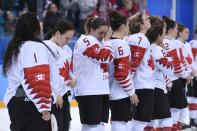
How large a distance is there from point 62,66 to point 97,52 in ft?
1.42

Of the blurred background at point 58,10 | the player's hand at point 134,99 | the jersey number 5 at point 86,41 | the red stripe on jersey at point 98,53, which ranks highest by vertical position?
the blurred background at point 58,10

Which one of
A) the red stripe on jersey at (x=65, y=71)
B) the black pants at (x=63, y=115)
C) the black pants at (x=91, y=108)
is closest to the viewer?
the black pants at (x=63, y=115)

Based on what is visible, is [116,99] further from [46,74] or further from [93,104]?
[46,74]

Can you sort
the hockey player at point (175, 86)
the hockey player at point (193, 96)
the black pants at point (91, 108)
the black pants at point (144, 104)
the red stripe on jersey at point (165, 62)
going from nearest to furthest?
the black pants at point (91, 108), the black pants at point (144, 104), the red stripe on jersey at point (165, 62), the hockey player at point (175, 86), the hockey player at point (193, 96)

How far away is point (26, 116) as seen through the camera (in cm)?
426

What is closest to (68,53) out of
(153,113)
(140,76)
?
(140,76)

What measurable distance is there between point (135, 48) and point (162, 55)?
42 cm

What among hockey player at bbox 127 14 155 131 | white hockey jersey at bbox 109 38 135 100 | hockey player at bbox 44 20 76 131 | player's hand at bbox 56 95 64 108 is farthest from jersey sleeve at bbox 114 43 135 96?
player's hand at bbox 56 95 64 108

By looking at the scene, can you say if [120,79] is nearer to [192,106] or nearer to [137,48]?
[137,48]

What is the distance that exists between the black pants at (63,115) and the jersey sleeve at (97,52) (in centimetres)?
49

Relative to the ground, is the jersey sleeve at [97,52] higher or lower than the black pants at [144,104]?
higher

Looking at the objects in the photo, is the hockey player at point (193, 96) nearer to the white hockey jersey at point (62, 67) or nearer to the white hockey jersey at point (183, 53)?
the white hockey jersey at point (183, 53)

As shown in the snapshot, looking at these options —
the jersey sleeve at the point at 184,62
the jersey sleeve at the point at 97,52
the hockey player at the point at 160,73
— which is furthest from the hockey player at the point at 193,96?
the jersey sleeve at the point at 97,52

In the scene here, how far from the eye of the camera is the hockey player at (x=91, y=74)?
5652mm
